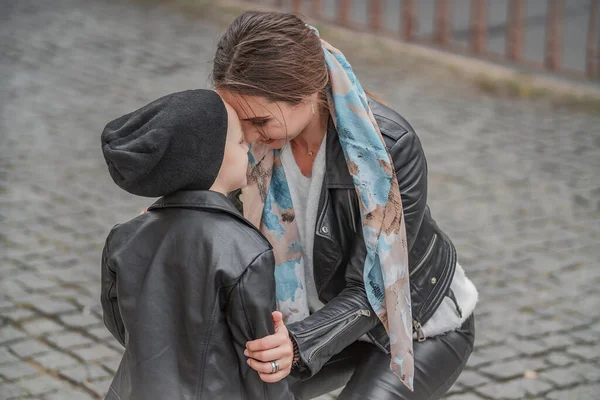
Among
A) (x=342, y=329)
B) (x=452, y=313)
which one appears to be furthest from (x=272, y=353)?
(x=452, y=313)

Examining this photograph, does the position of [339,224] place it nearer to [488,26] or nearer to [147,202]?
[147,202]

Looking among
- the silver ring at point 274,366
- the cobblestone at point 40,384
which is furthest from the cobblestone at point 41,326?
the silver ring at point 274,366

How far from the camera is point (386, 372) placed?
3.00 meters

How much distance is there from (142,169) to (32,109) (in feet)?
21.4

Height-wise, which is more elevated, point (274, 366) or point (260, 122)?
point (260, 122)

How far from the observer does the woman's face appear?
8.83 ft

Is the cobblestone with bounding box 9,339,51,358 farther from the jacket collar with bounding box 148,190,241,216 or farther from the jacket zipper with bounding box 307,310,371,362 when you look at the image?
the jacket collar with bounding box 148,190,241,216

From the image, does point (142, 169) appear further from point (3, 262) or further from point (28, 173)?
point (28, 173)

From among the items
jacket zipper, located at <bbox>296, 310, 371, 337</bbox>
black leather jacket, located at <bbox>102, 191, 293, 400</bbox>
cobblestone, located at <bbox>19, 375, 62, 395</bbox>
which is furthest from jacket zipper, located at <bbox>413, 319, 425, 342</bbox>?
cobblestone, located at <bbox>19, 375, 62, 395</bbox>

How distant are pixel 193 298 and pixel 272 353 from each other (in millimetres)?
247

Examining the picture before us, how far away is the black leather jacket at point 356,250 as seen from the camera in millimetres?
2842

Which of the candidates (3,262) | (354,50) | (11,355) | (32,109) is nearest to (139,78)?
(32,109)

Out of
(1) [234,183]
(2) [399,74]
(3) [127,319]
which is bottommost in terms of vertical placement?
(2) [399,74]

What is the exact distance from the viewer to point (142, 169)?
2373 millimetres
